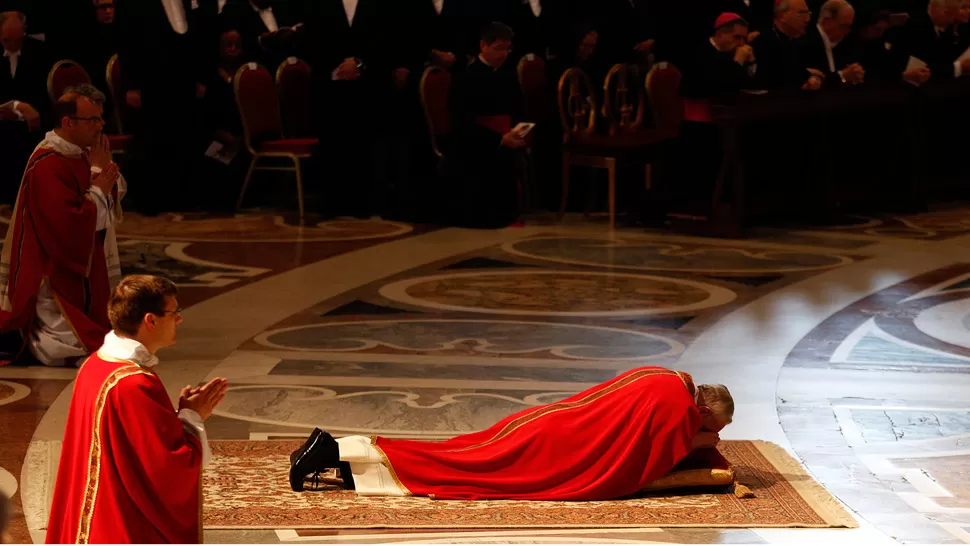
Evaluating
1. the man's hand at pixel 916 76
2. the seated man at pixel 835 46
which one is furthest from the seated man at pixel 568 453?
the man's hand at pixel 916 76

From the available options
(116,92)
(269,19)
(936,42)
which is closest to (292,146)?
(116,92)

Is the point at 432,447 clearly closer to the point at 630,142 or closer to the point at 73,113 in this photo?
the point at 73,113

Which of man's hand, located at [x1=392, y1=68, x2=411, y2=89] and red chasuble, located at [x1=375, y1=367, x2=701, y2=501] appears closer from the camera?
red chasuble, located at [x1=375, y1=367, x2=701, y2=501]

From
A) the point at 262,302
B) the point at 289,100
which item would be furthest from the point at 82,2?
the point at 262,302

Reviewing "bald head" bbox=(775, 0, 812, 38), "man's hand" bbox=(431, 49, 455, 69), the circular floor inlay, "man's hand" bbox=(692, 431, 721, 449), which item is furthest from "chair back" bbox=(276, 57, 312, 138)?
"man's hand" bbox=(692, 431, 721, 449)

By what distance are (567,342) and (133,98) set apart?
5699 millimetres

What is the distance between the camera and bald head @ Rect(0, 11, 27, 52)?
34.8 ft

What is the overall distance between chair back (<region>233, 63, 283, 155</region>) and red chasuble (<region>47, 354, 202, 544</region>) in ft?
24.8

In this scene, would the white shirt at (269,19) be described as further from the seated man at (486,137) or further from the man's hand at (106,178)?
the man's hand at (106,178)

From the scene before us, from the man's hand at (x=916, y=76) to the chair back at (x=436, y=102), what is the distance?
3.59m

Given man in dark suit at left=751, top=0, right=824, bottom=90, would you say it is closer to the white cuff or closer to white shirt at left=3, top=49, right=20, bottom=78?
white shirt at left=3, top=49, right=20, bottom=78

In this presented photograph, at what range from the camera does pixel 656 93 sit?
988 centimetres

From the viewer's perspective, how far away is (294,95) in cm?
1086

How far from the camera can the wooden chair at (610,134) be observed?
393 inches
